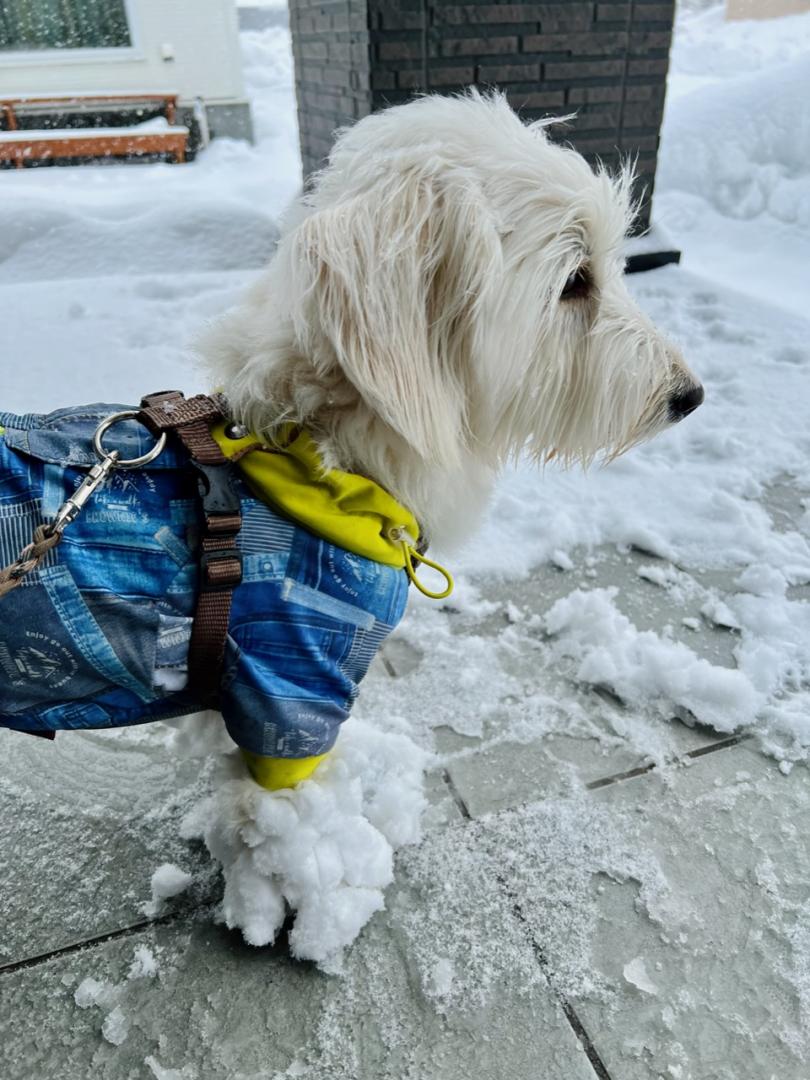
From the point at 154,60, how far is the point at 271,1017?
13087 millimetres

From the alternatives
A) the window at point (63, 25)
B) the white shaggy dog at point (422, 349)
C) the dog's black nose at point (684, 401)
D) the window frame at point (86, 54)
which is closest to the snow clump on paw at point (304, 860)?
the white shaggy dog at point (422, 349)

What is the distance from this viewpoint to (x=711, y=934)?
1.74 metres

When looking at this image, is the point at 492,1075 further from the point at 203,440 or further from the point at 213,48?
the point at 213,48

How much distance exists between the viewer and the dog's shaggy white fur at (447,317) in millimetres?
1316

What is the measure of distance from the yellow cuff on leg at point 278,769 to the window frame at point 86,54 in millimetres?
12724

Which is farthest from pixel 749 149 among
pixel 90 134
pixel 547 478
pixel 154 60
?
pixel 154 60

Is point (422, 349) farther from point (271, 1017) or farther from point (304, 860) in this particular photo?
point (271, 1017)

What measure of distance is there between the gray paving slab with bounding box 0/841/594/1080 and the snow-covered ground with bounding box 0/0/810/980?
0.06 m

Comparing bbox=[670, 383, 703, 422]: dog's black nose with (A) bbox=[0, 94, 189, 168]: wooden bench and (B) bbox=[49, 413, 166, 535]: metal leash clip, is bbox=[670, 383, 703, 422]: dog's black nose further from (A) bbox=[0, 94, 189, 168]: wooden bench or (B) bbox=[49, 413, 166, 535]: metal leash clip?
(A) bbox=[0, 94, 189, 168]: wooden bench

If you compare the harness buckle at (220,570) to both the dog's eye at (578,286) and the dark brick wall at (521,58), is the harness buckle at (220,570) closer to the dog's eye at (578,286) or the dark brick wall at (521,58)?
the dog's eye at (578,286)

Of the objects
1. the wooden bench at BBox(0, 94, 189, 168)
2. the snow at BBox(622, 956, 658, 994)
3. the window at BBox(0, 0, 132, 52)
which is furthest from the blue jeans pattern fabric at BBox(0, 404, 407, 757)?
the window at BBox(0, 0, 132, 52)

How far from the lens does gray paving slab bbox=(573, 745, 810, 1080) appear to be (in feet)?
5.08

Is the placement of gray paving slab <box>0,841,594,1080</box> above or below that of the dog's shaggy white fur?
below

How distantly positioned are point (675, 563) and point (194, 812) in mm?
1969
